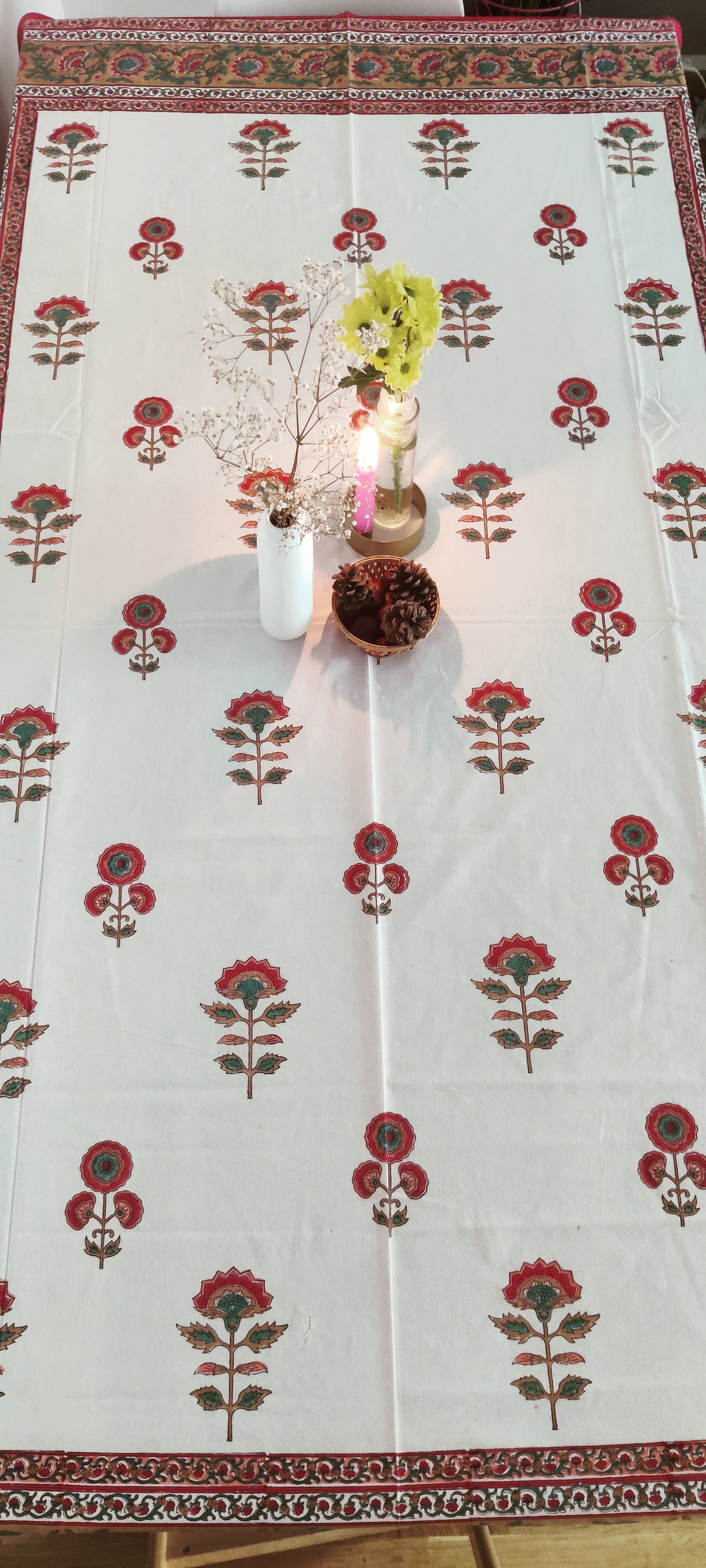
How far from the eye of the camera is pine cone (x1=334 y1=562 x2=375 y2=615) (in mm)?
1300

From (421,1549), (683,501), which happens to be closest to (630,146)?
(683,501)

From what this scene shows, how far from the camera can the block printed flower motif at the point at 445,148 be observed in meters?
1.71

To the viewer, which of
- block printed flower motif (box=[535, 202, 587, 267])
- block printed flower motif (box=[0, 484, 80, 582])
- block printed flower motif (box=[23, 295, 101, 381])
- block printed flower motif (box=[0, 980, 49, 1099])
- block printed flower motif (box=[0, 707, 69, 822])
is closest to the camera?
block printed flower motif (box=[0, 980, 49, 1099])

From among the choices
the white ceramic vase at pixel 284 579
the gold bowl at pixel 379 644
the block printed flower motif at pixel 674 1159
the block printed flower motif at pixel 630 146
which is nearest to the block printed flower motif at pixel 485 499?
the gold bowl at pixel 379 644

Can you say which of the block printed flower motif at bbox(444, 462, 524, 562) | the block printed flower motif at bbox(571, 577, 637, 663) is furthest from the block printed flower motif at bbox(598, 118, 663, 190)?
the block printed flower motif at bbox(571, 577, 637, 663)

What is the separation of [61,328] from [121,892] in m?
0.84

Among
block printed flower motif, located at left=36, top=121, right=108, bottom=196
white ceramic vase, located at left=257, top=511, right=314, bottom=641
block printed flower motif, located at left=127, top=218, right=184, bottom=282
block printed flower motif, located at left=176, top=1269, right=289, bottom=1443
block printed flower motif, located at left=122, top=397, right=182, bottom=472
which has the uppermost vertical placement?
block printed flower motif, located at left=36, top=121, right=108, bottom=196

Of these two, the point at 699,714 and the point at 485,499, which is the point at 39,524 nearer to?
the point at 485,499

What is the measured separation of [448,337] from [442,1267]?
1202 millimetres

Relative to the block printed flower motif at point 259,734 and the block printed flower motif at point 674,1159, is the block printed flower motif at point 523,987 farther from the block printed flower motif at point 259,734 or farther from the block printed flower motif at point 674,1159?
the block printed flower motif at point 259,734

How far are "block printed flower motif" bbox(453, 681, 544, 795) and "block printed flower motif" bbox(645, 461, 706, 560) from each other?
321mm

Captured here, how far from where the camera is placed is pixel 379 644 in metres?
1.31

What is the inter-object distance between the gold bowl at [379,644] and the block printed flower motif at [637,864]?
1.05ft

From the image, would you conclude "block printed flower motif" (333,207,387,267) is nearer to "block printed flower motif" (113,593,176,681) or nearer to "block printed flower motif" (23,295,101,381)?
"block printed flower motif" (23,295,101,381)
